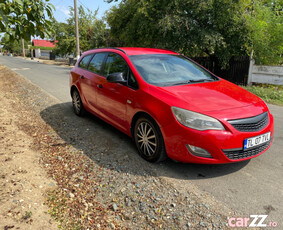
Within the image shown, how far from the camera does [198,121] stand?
10.2ft

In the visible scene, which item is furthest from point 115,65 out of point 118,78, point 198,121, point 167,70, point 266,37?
point 266,37

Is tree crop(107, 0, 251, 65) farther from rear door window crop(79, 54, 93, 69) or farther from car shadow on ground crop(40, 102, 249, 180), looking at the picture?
car shadow on ground crop(40, 102, 249, 180)

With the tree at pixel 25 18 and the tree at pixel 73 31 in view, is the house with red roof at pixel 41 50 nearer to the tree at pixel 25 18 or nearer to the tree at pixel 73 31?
the tree at pixel 73 31

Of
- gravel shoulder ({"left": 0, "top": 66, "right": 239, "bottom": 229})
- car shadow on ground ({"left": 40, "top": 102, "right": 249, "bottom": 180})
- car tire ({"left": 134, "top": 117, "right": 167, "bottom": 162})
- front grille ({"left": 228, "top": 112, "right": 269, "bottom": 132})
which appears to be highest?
front grille ({"left": 228, "top": 112, "right": 269, "bottom": 132})

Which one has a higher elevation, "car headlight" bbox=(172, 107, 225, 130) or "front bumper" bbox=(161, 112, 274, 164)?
"car headlight" bbox=(172, 107, 225, 130)

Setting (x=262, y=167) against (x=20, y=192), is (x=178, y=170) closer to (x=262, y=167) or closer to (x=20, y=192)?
(x=262, y=167)

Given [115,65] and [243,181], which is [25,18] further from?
[243,181]

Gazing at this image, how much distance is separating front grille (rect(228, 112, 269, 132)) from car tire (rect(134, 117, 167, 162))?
973 mm

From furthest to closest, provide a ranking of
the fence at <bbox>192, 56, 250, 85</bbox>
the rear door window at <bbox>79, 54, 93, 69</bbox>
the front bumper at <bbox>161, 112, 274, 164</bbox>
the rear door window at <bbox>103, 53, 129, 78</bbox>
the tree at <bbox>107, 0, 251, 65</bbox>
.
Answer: the fence at <bbox>192, 56, 250, 85</bbox>, the tree at <bbox>107, 0, 251, 65</bbox>, the rear door window at <bbox>79, 54, 93, 69</bbox>, the rear door window at <bbox>103, 53, 129, 78</bbox>, the front bumper at <bbox>161, 112, 274, 164</bbox>

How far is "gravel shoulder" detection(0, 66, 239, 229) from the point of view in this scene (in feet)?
8.33

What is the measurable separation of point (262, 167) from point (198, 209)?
4.94ft

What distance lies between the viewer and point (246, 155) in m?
3.28

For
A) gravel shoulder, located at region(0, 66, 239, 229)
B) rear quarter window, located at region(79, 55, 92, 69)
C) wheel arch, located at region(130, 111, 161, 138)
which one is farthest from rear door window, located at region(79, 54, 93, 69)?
wheel arch, located at region(130, 111, 161, 138)

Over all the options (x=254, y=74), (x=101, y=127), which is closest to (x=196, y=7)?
(x=254, y=74)
